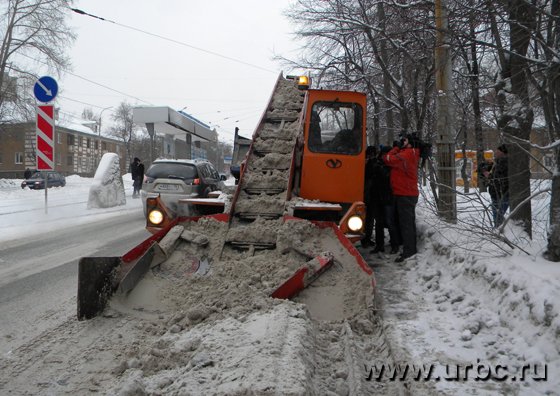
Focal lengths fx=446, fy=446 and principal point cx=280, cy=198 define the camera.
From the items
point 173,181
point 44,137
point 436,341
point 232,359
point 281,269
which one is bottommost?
point 436,341

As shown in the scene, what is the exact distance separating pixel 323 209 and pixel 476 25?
Answer: 302 cm

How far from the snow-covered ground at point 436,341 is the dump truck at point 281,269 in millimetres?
39

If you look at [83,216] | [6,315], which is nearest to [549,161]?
[6,315]

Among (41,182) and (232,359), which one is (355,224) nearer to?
(232,359)

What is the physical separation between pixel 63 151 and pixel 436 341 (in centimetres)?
7095

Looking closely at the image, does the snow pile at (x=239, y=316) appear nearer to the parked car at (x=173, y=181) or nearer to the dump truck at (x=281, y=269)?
the dump truck at (x=281, y=269)

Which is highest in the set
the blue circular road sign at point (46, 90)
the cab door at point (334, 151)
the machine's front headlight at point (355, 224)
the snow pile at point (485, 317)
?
the blue circular road sign at point (46, 90)

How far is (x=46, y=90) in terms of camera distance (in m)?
12.0

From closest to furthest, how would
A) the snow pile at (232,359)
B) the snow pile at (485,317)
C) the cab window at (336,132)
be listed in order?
the snow pile at (232,359) → the snow pile at (485,317) → the cab window at (336,132)

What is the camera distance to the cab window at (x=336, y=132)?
21.7 feet

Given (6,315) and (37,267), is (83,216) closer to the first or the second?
(37,267)

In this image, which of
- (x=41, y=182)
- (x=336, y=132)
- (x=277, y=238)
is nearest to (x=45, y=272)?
(x=277, y=238)

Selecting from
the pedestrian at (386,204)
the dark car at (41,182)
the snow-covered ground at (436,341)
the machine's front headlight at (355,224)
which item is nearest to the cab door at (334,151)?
the machine's front headlight at (355,224)

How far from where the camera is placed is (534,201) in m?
5.64
